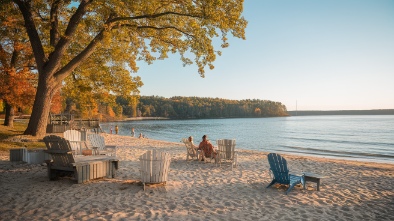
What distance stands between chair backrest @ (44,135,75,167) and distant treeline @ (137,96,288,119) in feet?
459

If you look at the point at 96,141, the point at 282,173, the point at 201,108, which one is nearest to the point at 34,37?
the point at 96,141

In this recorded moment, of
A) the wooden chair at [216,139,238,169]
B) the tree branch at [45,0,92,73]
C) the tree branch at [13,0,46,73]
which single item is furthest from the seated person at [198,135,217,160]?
the tree branch at [13,0,46,73]

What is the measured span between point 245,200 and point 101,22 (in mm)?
13221

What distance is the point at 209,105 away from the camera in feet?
501

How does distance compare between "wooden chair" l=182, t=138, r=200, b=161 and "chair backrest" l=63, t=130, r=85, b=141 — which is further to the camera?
"wooden chair" l=182, t=138, r=200, b=161

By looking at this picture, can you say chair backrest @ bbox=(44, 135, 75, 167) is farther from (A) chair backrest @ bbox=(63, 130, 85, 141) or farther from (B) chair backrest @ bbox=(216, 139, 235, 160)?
(B) chair backrest @ bbox=(216, 139, 235, 160)

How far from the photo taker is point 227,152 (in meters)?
11.2

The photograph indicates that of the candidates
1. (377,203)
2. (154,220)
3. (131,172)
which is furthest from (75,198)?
(377,203)

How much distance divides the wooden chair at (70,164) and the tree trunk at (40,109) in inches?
331

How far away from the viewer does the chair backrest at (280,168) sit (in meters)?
7.43

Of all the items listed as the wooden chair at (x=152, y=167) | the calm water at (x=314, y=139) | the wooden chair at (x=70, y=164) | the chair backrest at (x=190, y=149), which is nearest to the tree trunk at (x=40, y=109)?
the chair backrest at (x=190, y=149)

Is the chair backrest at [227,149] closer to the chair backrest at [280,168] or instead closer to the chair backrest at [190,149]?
the chair backrest at [190,149]

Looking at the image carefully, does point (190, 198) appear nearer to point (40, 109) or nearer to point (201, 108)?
point (40, 109)

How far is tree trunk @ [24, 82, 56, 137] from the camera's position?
1491 centimetres
